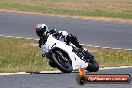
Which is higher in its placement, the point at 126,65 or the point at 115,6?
the point at 126,65

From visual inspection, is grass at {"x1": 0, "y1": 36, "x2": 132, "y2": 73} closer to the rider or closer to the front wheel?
the rider

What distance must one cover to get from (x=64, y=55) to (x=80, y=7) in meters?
29.4

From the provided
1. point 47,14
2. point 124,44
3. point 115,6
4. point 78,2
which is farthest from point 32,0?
point 124,44

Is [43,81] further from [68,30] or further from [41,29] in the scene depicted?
[68,30]

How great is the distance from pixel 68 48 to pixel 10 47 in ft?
30.3

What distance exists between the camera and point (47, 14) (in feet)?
119

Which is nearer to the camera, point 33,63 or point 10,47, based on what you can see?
point 33,63

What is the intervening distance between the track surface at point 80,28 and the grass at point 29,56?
2.11 meters

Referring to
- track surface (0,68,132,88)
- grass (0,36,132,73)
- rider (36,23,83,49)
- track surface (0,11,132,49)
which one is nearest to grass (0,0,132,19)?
track surface (0,11,132,49)

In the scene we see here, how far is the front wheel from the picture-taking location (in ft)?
40.7

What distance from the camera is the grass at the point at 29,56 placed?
14.8 metres

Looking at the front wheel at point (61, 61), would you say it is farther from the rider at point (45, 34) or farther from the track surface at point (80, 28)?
the track surface at point (80, 28)

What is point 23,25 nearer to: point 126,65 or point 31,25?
point 31,25

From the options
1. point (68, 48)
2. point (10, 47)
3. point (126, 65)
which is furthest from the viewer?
point (10, 47)
